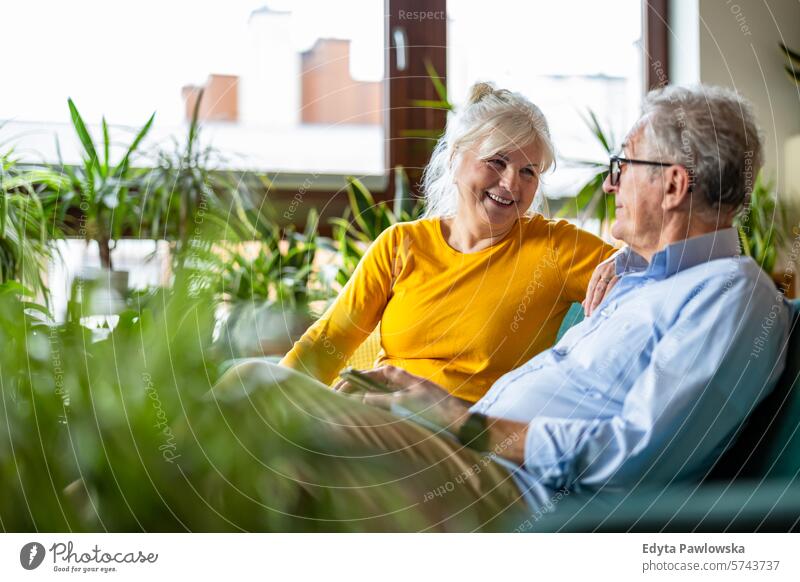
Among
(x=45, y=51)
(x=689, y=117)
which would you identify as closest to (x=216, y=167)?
(x=45, y=51)

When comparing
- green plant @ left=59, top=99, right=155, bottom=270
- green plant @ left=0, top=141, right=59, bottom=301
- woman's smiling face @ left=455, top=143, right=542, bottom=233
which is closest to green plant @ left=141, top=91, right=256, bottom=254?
green plant @ left=59, top=99, right=155, bottom=270

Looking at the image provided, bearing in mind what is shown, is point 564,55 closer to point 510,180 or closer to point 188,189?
point 510,180

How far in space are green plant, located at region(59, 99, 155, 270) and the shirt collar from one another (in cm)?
52

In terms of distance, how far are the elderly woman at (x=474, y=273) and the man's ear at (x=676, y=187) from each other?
81 mm

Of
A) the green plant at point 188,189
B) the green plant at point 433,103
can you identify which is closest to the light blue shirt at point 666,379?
the green plant at point 433,103

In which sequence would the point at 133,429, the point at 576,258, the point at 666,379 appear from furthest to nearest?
the point at 576,258 < the point at 666,379 < the point at 133,429

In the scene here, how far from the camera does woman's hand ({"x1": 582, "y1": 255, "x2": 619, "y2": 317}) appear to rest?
0.75 meters

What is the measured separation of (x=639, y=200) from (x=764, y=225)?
0.16m

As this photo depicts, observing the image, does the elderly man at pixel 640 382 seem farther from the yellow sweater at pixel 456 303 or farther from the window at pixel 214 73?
the window at pixel 214 73

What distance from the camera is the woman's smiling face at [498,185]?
2.50ft

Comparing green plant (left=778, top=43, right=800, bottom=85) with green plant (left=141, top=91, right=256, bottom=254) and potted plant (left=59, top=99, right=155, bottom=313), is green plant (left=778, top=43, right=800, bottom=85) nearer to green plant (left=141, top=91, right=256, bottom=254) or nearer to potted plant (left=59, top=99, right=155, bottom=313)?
green plant (left=141, top=91, right=256, bottom=254)

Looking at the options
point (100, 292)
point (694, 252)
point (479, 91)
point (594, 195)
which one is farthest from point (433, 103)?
point (100, 292)

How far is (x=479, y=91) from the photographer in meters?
0.79
